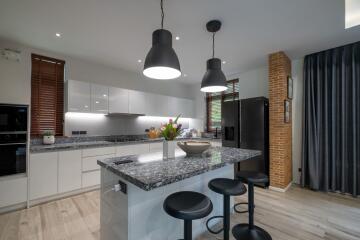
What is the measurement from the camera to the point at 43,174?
2719 millimetres

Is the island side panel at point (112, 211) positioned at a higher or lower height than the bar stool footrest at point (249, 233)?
higher

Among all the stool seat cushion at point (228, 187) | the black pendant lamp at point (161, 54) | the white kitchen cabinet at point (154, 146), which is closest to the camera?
the black pendant lamp at point (161, 54)

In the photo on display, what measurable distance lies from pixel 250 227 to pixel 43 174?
3161mm

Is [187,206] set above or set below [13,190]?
above

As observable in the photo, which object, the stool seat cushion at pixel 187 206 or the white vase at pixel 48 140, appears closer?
the stool seat cushion at pixel 187 206

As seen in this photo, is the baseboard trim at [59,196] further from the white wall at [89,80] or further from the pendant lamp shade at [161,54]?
the pendant lamp shade at [161,54]

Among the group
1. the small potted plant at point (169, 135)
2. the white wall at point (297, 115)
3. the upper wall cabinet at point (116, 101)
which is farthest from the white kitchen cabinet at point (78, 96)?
the white wall at point (297, 115)

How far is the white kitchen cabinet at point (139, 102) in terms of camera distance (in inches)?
161

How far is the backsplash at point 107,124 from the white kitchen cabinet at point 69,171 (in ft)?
2.33

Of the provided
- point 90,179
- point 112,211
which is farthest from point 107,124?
point 112,211

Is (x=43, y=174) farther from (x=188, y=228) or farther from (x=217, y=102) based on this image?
(x=217, y=102)

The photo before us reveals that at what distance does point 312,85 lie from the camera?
11.1 feet

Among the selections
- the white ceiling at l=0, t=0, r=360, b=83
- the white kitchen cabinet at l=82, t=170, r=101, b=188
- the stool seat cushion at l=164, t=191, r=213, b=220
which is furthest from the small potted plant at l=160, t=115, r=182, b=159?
the white kitchen cabinet at l=82, t=170, r=101, b=188

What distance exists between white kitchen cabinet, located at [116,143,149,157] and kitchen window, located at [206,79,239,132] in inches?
90.4
